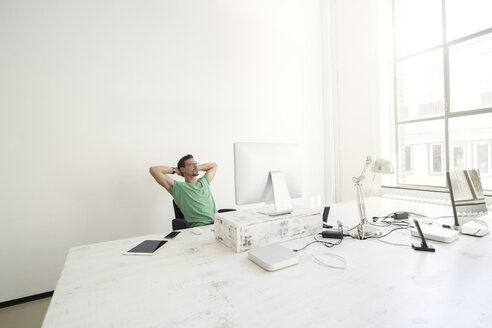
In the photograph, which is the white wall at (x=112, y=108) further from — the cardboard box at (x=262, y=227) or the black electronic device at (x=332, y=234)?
the black electronic device at (x=332, y=234)

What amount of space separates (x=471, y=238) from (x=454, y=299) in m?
0.78

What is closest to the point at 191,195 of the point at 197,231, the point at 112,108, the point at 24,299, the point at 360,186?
the point at 197,231

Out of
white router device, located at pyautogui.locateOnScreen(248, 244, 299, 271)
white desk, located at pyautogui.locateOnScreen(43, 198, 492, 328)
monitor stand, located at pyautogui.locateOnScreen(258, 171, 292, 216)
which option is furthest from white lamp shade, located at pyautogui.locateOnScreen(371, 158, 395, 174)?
white router device, located at pyautogui.locateOnScreen(248, 244, 299, 271)

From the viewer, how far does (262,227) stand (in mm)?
1207

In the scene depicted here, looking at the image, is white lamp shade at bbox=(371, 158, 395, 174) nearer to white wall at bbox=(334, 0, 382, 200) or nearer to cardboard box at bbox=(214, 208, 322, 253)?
cardboard box at bbox=(214, 208, 322, 253)

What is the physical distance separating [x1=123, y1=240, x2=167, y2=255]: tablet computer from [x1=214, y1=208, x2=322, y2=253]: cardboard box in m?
0.33

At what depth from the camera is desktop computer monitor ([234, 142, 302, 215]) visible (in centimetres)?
129

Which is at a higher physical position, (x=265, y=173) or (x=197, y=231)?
(x=265, y=173)

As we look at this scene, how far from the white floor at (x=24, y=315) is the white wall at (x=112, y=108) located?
12 cm

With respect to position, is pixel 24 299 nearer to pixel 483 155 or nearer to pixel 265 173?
pixel 265 173

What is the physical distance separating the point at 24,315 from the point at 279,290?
2436 millimetres

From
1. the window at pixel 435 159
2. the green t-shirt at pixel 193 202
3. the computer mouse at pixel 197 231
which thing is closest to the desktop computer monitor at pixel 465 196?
the computer mouse at pixel 197 231

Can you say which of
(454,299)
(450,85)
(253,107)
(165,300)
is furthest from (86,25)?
(450,85)

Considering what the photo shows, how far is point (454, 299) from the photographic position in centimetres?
72
